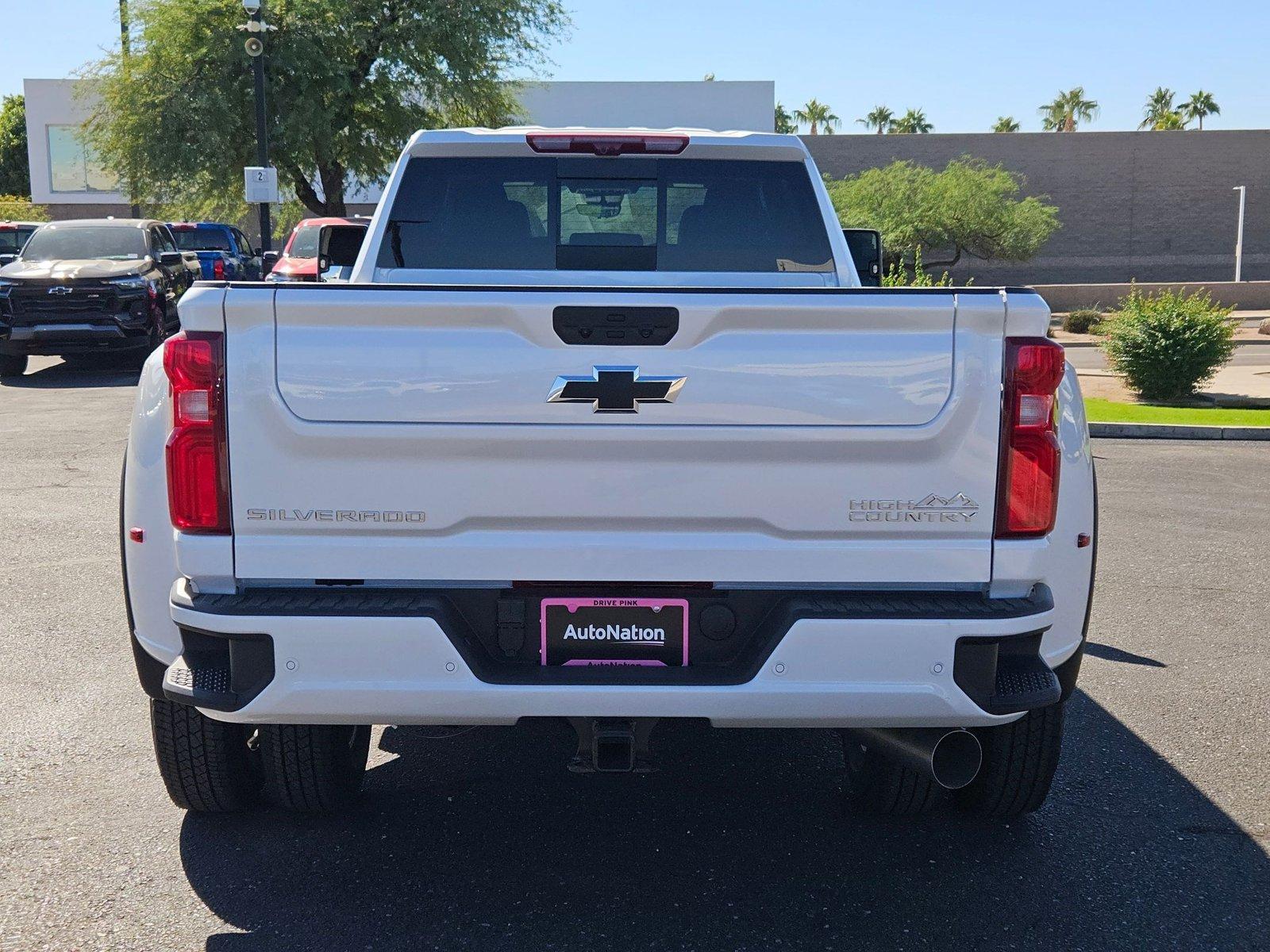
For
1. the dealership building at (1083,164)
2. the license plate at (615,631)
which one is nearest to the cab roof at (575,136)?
the license plate at (615,631)

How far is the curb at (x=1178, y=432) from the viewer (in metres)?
14.6

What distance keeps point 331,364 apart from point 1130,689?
151 inches

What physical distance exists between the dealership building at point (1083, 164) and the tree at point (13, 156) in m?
18.1

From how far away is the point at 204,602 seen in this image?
337cm

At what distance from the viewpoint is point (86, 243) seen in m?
19.6

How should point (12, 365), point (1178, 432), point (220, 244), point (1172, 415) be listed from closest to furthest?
point (1178, 432) < point (1172, 415) < point (12, 365) < point (220, 244)

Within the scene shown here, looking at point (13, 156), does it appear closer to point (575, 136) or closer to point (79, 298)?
point (79, 298)

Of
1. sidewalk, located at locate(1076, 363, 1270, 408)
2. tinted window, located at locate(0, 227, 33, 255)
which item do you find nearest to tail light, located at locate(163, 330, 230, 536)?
sidewalk, located at locate(1076, 363, 1270, 408)

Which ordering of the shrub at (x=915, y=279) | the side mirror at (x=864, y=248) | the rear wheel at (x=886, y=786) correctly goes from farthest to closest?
the shrub at (x=915, y=279)
the side mirror at (x=864, y=248)
the rear wheel at (x=886, y=786)

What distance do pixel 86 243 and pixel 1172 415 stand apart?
14.5 meters

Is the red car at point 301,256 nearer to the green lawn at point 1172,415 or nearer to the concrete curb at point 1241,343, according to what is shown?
the green lawn at point 1172,415

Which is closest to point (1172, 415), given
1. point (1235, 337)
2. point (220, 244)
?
point (1235, 337)

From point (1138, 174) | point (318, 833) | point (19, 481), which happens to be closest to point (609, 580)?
point (318, 833)

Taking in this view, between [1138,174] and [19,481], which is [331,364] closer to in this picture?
[19,481]
